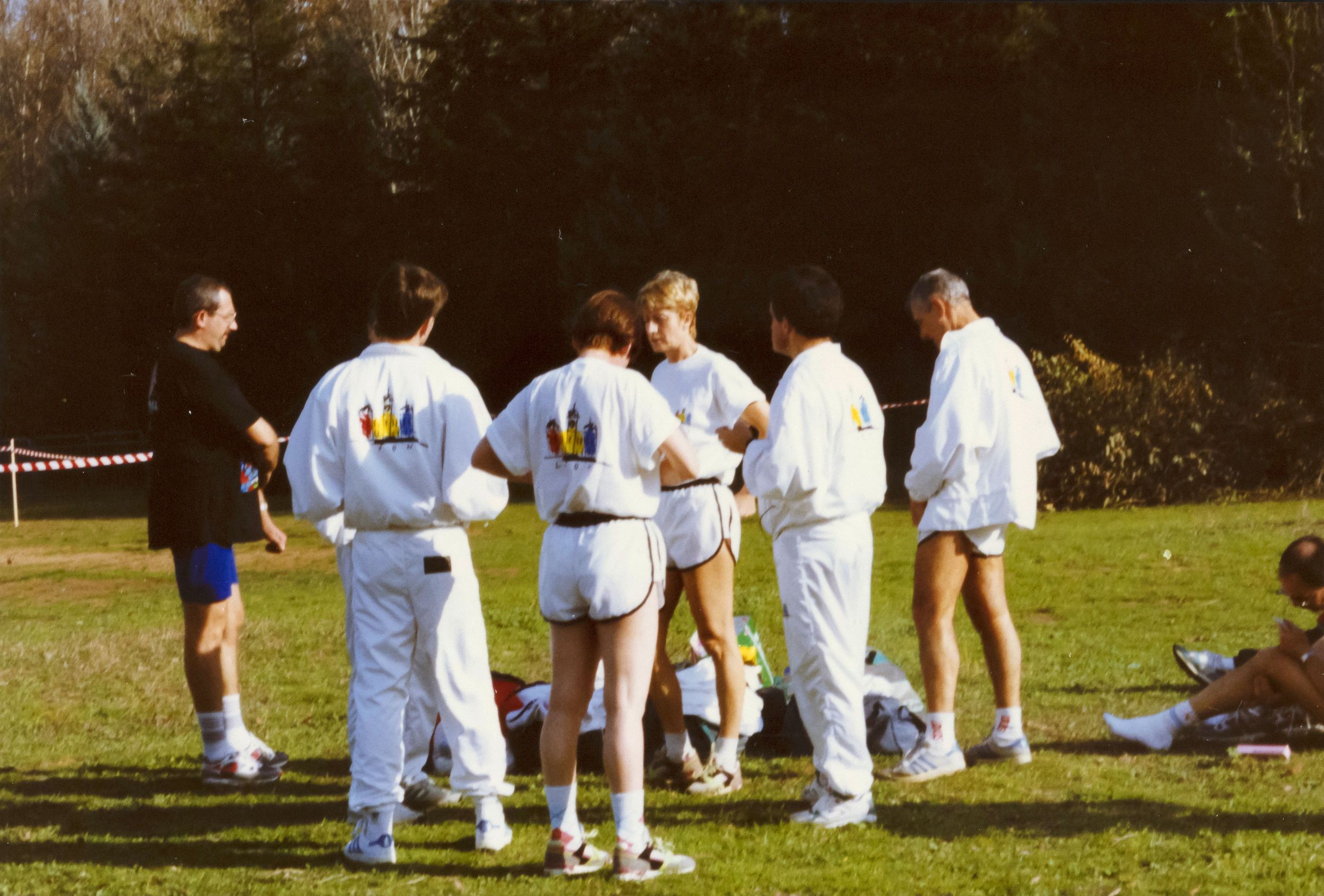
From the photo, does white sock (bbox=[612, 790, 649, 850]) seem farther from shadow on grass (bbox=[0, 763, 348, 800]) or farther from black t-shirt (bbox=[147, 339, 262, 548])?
black t-shirt (bbox=[147, 339, 262, 548])

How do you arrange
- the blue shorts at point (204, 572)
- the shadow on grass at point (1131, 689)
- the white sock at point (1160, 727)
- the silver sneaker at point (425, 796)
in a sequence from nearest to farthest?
the silver sneaker at point (425, 796)
the blue shorts at point (204, 572)
the white sock at point (1160, 727)
the shadow on grass at point (1131, 689)

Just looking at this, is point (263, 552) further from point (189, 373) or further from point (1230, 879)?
point (1230, 879)

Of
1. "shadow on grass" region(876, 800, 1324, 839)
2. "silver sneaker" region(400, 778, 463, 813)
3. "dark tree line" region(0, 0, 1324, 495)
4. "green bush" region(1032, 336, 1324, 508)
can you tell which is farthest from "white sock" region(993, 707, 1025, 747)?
"dark tree line" region(0, 0, 1324, 495)

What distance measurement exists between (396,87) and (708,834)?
25.9 meters

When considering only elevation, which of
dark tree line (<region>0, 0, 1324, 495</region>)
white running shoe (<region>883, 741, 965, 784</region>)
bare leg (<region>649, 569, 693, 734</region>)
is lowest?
white running shoe (<region>883, 741, 965, 784</region>)

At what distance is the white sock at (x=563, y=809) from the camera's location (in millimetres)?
4387

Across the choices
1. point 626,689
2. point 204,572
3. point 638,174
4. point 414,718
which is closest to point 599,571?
point 626,689

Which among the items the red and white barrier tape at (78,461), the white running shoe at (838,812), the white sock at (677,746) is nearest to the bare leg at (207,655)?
the white sock at (677,746)

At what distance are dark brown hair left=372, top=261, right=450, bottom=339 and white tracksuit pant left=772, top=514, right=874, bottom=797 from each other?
1.47 metres

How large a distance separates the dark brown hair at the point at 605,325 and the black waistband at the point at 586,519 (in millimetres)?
535

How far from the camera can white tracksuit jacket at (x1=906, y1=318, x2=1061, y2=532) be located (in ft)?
17.9

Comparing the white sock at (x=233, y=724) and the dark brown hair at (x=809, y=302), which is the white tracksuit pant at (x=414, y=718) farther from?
the dark brown hair at (x=809, y=302)

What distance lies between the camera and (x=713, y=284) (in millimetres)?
23984

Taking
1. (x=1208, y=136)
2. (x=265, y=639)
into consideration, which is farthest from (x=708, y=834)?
(x=1208, y=136)
